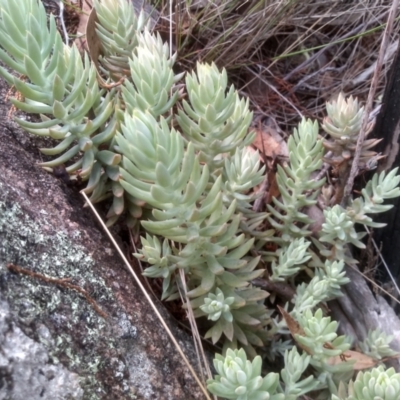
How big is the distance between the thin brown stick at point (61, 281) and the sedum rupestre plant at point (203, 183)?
164mm

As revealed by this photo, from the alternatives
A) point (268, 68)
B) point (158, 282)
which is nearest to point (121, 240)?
point (158, 282)

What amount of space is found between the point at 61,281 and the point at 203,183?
1.21ft

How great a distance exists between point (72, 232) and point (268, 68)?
138 centimetres

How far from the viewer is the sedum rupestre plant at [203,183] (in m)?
1.10

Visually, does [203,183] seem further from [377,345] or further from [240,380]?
[377,345]

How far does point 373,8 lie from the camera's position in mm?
2188

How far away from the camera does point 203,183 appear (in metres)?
1.15

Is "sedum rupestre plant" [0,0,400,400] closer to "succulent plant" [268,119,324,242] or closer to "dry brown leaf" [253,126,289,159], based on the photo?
"succulent plant" [268,119,324,242]

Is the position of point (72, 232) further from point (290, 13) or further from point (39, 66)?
point (290, 13)

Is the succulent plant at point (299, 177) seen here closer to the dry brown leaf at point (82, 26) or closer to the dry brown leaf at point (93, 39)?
the dry brown leaf at point (93, 39)

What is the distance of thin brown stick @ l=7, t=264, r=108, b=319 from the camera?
1019 mm

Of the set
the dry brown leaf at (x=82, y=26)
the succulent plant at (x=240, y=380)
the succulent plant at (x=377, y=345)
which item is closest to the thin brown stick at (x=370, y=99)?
the succulent plant at (x=377, y=345)

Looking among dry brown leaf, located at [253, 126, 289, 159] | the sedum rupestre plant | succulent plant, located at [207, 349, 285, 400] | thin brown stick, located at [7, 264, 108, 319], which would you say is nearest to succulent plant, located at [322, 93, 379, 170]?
the sedum rupestre plant

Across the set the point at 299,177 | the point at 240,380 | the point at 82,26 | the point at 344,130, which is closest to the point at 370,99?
the point at 344,130
